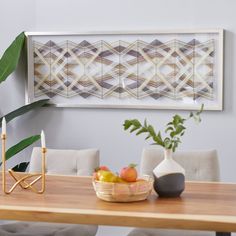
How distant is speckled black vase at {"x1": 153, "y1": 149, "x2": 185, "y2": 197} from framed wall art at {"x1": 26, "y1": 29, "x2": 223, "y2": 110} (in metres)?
1.52

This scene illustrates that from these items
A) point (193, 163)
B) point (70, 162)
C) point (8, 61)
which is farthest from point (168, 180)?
point (8, 61)

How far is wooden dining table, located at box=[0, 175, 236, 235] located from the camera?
2.34 m

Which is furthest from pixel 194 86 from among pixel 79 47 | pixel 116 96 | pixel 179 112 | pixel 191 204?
pixel 191 204

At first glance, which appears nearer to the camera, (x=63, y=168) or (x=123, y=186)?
(x=123, y=186)

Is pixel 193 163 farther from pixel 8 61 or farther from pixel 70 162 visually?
pixel 8 61

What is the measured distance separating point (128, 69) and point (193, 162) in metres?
1.11

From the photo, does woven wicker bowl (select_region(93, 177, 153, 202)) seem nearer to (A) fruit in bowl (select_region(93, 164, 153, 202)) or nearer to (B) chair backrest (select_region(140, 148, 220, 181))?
(A) fruit in bowl (select_region(93, 164, 153, 202))

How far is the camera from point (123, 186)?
8.37ft

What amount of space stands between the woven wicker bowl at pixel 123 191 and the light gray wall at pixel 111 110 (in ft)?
5.42

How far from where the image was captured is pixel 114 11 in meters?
4.35

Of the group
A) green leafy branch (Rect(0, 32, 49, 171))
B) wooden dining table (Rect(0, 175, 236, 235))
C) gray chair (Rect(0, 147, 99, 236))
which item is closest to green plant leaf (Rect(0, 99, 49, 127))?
green leafy branch (Rect(0, 32, 49, 171))

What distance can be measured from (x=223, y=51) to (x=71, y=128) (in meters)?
1.25

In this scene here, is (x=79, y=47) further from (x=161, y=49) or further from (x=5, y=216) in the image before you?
(x=5, y=216)

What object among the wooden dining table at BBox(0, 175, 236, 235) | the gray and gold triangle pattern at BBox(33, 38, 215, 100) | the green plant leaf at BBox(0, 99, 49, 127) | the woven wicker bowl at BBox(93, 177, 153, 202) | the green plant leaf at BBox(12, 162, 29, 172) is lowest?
the green plant leaf at BBox(12, 162, 29, 172)
